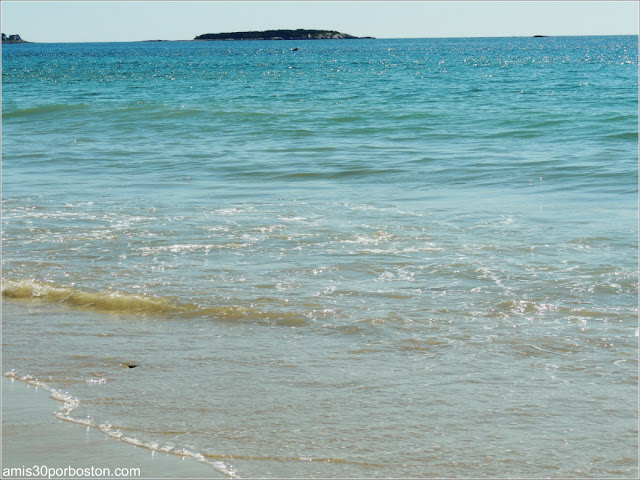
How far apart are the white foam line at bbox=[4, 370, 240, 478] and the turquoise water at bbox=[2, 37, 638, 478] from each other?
2 cm

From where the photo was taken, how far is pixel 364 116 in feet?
72.5

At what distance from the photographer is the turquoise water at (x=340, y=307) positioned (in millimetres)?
4043

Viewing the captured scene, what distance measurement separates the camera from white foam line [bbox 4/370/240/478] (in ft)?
12.4

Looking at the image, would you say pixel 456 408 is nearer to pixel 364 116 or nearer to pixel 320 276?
pixel 320 276

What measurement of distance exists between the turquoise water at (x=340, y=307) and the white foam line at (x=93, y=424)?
0.02m

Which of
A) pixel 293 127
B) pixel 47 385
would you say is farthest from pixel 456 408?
pixel 293 127

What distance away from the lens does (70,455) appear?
383 centimetres

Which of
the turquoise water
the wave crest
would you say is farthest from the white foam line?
the wave crest

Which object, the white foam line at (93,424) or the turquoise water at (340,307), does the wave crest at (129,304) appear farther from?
Result: the white foam line at (93,424)

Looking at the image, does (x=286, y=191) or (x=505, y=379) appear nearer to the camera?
(x=505, y=379)

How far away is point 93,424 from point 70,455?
0.36 m

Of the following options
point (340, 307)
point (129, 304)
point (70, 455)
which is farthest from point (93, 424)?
point (340, 307)

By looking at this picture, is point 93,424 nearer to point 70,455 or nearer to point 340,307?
point 70,455

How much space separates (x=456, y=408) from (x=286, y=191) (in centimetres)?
753
